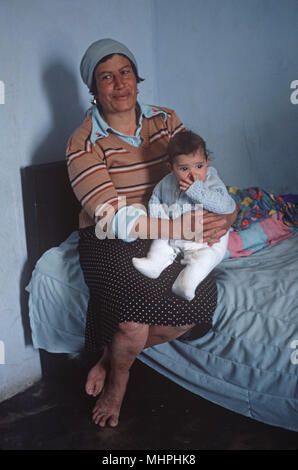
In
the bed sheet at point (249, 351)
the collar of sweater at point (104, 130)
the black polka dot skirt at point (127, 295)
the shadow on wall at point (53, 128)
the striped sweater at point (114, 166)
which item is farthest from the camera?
the shadow on wall at point (53, 128)

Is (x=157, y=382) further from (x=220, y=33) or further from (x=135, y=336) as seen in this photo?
(x=220, y=33)

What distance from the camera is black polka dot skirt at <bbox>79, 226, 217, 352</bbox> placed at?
59.3 inches

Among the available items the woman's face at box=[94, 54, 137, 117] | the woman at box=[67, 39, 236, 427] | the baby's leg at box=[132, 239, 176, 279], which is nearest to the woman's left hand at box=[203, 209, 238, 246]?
the woman at box=[67, 39, 236, 427]

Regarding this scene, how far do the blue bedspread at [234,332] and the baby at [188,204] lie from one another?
170mm

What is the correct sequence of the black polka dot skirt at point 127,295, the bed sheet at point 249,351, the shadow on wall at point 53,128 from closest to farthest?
1. the bed sheet at point 249,351
2. the black polka dot skirt at point 127,295
3. the shadow on wall at point 53,128

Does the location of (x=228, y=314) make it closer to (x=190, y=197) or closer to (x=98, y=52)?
(x=190, y=197)

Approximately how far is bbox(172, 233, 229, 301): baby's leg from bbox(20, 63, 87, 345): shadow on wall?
2.23ft

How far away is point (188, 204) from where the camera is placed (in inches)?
65.7

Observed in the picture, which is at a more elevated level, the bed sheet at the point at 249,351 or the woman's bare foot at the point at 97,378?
the bed sheet at the point at 249,351

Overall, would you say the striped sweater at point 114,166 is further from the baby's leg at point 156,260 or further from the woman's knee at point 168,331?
the woman's knee at point 168,331

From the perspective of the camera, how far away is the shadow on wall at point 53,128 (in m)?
1.85

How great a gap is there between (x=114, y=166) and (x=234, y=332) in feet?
2.50

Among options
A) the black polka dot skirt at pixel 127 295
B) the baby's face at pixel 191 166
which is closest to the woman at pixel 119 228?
the black polka dot skirt at pixel 127 295

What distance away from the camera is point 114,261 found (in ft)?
5.36
